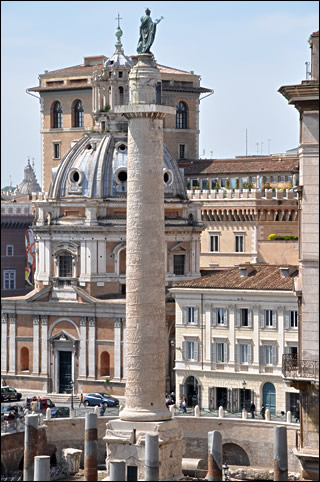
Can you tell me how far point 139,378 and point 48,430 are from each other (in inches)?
580

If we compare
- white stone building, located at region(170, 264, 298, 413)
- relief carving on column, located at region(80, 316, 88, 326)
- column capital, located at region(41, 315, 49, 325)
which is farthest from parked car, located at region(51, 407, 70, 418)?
column capital, located at region(41, 315, 49, 325)

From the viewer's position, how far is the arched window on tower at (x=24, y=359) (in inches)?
3767

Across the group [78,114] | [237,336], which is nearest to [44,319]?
[237,336]

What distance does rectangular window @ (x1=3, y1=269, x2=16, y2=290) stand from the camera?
462 ft

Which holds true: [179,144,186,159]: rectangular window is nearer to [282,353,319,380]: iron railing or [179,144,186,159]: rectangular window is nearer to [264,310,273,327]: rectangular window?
[264,310,273,327]: rectangular window

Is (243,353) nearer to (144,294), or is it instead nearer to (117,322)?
(117,322)

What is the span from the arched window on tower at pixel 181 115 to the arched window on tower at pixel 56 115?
743cm

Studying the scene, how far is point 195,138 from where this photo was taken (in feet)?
396

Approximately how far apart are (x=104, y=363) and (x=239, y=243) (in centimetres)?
2249

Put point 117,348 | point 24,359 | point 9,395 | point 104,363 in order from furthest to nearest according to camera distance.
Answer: point 24,359
point 104,363
point 117,348
point 9,395

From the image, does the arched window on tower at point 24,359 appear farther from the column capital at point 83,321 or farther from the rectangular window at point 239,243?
the rectangular window at point 239,243

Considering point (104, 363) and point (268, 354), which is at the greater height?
point (268, 354)

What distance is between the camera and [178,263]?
317ft

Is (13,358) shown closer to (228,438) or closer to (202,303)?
(202,303)
